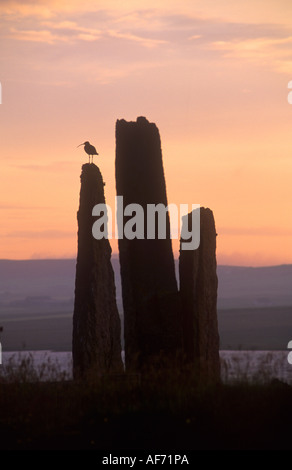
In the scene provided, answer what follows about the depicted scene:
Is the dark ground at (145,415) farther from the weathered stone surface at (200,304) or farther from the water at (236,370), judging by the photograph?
the weathered stone surface at (200,304)

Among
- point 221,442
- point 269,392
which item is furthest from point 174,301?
point 221,442

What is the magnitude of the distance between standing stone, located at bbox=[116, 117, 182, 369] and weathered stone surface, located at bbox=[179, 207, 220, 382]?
1048 mm

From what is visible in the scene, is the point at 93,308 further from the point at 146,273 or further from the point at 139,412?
the point at 139,412

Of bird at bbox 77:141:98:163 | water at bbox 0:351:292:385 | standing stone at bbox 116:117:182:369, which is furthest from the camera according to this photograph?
bird at bbox 77:141:98:163

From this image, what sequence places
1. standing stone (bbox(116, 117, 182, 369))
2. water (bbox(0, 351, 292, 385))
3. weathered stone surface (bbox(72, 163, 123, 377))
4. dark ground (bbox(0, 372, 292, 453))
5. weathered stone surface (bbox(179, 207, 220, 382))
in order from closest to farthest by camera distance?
dark ground (bbox(0, 372, 292, 453)) < water (bbox(0, 351, 292, 385)) < standing stone (bbox(116, 117, 182, 369)) < weathered stone surface (bbox(179, 207, 220, 382)) < weathered stone surface (bbox(72, 163, 123, 377))

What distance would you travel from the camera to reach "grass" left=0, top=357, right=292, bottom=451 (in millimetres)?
13188

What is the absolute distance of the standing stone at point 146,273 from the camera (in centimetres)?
1886

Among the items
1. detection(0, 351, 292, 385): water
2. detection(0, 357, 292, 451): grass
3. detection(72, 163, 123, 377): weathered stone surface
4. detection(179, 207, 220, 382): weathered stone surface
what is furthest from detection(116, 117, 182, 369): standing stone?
detection(0, 351, 292, 385): water

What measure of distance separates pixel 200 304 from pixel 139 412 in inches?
236

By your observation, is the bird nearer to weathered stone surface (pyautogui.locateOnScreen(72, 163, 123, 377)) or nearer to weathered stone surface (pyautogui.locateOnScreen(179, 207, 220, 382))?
weathered stone surface (pyautogui.locateOnScreen(72, 163, 123, 377))

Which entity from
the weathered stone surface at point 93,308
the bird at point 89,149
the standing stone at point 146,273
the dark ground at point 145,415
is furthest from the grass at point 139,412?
the bird at point 89,149

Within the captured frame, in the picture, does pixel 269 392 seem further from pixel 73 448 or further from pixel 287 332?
pixel 287 332

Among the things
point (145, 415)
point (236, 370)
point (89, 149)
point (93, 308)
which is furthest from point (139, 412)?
point (89, 149)

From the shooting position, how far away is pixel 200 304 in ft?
66.1
